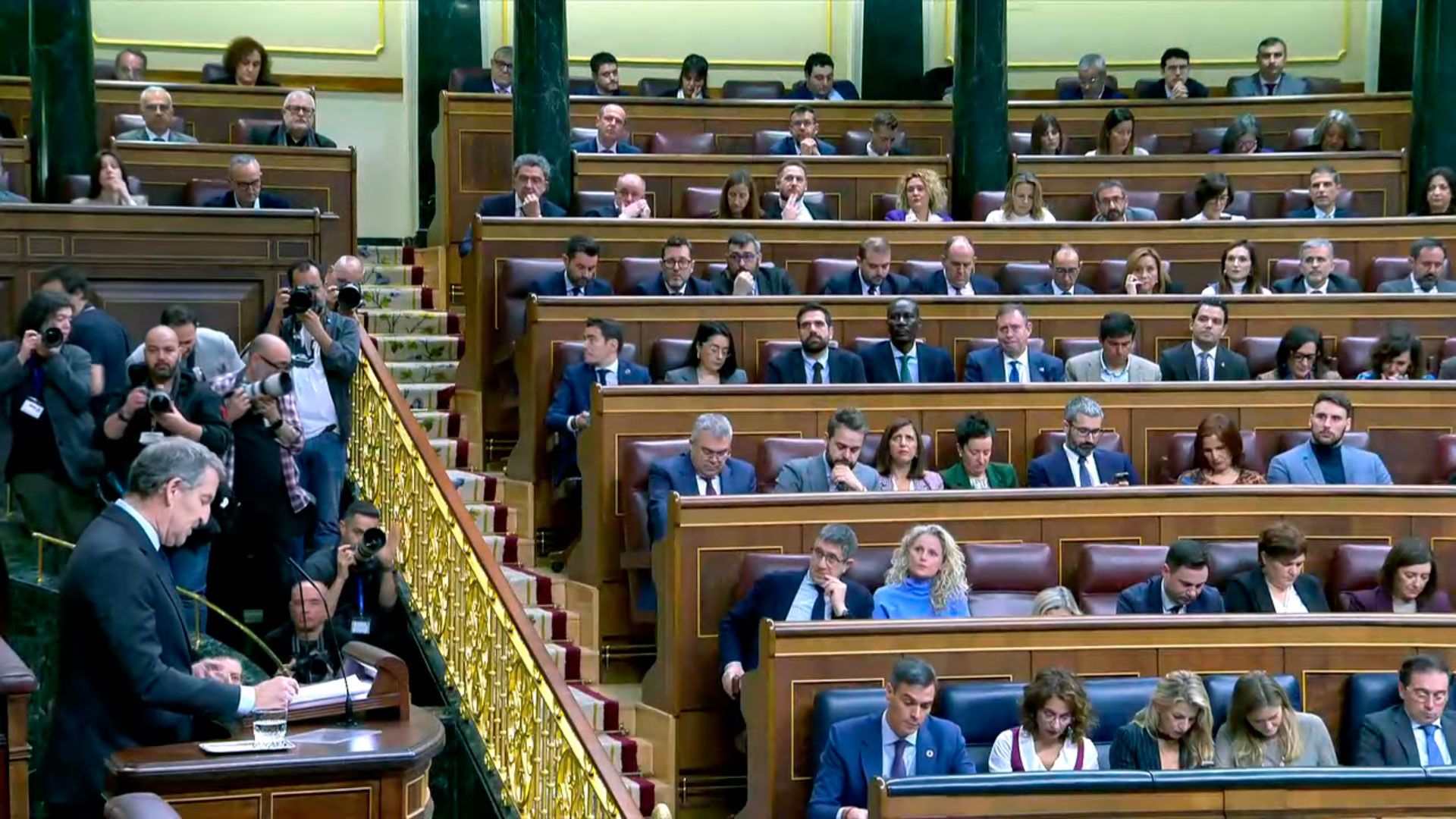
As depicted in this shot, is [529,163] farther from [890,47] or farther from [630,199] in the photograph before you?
[890,47]

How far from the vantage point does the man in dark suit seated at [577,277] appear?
7.25m

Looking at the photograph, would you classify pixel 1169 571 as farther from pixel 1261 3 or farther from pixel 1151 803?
pixel 1261 3

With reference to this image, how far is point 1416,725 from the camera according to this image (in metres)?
5.02

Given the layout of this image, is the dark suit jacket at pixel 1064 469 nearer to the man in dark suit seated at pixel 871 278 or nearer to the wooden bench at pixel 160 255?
the man in dark suit seated at pixel 871 278

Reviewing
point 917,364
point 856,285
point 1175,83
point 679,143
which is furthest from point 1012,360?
point 1175,83

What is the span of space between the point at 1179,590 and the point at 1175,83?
5615 mm

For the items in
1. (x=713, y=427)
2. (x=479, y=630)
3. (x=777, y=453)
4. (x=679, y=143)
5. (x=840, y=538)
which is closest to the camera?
(x=840, y=538)

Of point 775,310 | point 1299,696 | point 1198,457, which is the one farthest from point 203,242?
point 1299,696

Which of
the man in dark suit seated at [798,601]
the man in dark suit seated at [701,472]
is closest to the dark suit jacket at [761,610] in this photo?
the man in dark suit seated at [798,601]

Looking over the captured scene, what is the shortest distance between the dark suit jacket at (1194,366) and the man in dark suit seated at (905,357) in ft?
2.50

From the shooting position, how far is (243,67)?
9.53 metres

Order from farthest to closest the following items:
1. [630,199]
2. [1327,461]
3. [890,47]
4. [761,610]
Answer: [890,47] < [630,199] < [1327,461] < [761,610]

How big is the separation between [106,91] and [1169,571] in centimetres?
558

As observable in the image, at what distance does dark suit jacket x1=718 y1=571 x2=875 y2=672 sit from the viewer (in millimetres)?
5387
